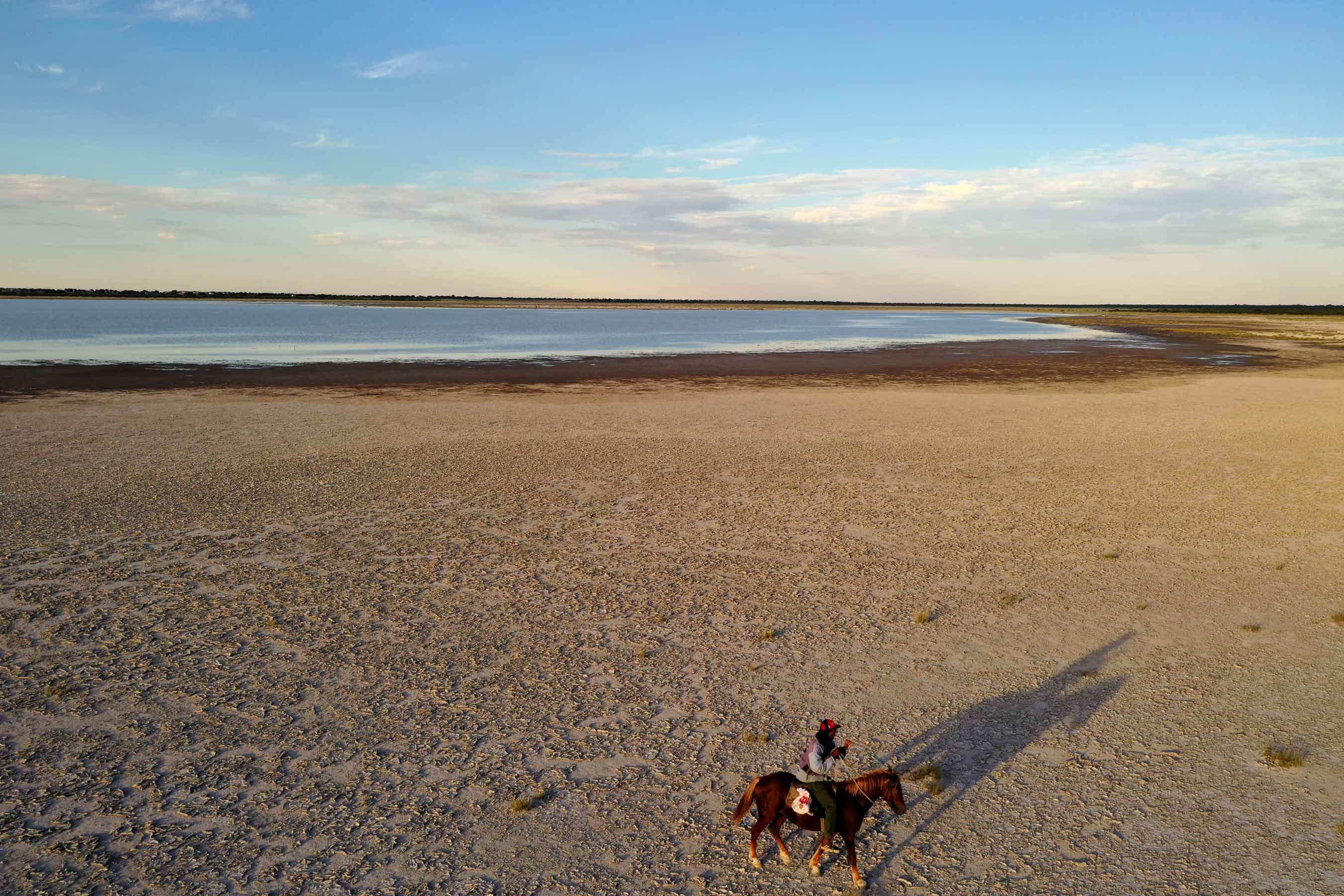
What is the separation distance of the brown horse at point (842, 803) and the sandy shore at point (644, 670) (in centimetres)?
26

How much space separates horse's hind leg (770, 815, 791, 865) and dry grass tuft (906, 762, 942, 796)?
143 centimetres

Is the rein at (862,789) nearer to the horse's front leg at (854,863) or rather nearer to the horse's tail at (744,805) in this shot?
the horse's front leg at (854,863)

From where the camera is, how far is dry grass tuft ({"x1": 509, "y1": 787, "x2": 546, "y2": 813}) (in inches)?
246

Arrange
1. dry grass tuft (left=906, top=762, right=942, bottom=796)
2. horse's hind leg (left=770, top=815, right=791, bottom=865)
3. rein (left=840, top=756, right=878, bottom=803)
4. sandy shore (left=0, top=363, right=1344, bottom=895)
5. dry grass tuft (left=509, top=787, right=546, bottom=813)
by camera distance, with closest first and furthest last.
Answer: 1. rein (left=840, top=756, right=878, bottom=803)
2. horse's hind leg (left=770, top=815, right=791, bottom=865)
3. sandy shore (left=0, top=363, right=1344, bottom=895)
4. dry grass tuft (left=509, top=787, right=546, bottom=813)
5. dry grass tuft (left=906, top=762, right=942, bottom=796)

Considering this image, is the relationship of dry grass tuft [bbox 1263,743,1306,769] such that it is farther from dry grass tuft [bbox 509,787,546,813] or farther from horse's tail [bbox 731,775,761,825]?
dry grass tuft [bbox 509,787,546,813]

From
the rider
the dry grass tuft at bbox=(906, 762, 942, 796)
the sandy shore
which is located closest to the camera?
the rider

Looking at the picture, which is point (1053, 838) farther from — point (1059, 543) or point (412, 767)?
point (1059, 543)

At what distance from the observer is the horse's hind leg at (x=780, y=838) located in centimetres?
566

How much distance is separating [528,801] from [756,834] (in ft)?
5.81

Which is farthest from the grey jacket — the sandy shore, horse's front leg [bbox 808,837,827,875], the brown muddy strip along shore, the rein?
the brown muddy strip along shore

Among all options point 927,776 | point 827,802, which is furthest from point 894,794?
point 927,776

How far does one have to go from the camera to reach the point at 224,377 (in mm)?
36781

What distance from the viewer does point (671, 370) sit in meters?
43.4

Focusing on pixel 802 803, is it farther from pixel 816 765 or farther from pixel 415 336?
pixel 415 336
